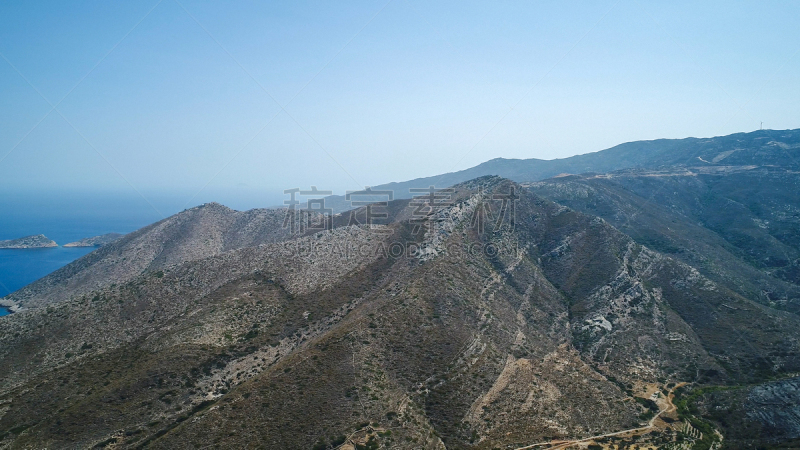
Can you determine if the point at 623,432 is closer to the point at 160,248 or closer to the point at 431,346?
the point at 431,346

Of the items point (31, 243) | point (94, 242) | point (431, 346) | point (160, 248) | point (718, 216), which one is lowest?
point (94, 242)

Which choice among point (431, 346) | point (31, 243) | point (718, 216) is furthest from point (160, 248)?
point (718, 216)

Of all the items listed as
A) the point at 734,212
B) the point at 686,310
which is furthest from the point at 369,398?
the point at 734,212

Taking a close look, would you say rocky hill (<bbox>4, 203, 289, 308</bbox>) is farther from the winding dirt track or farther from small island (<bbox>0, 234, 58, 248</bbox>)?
small island (<bbox>0, 234, 58, 248</bbox>)

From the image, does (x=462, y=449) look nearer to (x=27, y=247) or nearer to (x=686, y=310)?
(x=686, y=310)

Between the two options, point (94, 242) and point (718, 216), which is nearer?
point (718, 216)

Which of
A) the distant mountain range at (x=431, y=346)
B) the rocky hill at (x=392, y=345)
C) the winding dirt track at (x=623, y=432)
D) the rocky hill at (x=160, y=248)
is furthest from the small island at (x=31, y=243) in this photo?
the winding dirt track at (x=623, y=432)
